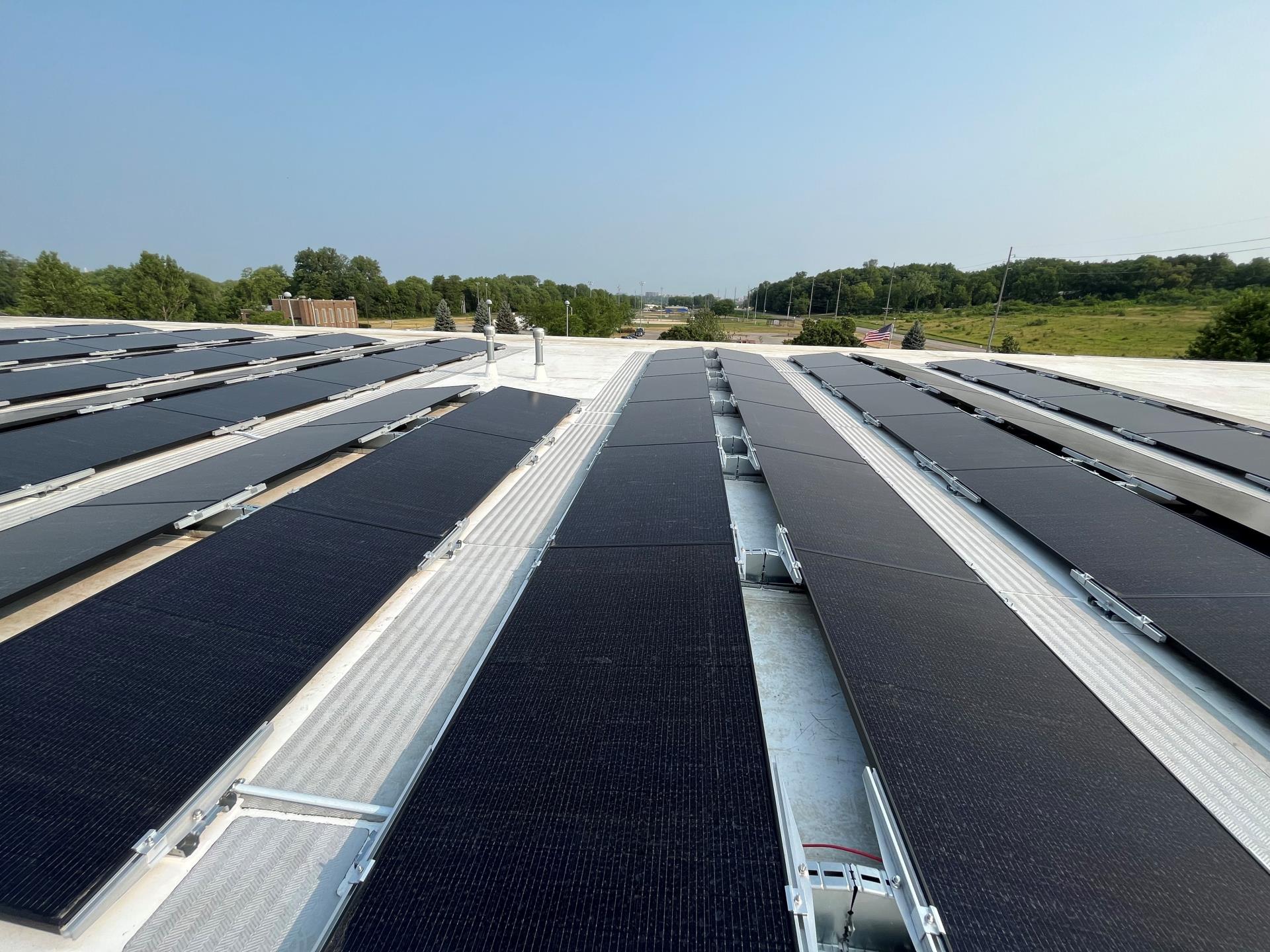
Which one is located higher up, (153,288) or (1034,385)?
(153,288)

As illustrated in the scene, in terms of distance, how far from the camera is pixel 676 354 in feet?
68.2

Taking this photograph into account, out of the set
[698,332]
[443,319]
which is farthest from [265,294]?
[698,332]

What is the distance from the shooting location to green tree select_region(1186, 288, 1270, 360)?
37656mm

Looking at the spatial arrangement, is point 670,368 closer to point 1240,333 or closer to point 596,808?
point 596,808

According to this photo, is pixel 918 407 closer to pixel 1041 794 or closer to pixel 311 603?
pixel 1041 794

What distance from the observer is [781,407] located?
1204 cm

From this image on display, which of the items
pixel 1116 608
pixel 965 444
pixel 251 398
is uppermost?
pixel 251 398

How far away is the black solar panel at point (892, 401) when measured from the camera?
1220 centimetres

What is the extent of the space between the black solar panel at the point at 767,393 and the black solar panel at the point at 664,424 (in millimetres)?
1098

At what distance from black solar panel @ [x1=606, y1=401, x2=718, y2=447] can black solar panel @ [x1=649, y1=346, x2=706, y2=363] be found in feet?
24.6

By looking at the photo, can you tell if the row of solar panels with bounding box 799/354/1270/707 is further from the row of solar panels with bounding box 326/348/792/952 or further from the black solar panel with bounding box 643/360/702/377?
the black solar panel with bounding box 643/360/702/377

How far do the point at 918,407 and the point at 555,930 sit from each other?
42.3 ft

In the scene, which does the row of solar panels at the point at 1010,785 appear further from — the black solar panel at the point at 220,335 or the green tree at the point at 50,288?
the green tree at the point at 50,288

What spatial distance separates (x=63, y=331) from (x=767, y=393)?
28798mm
